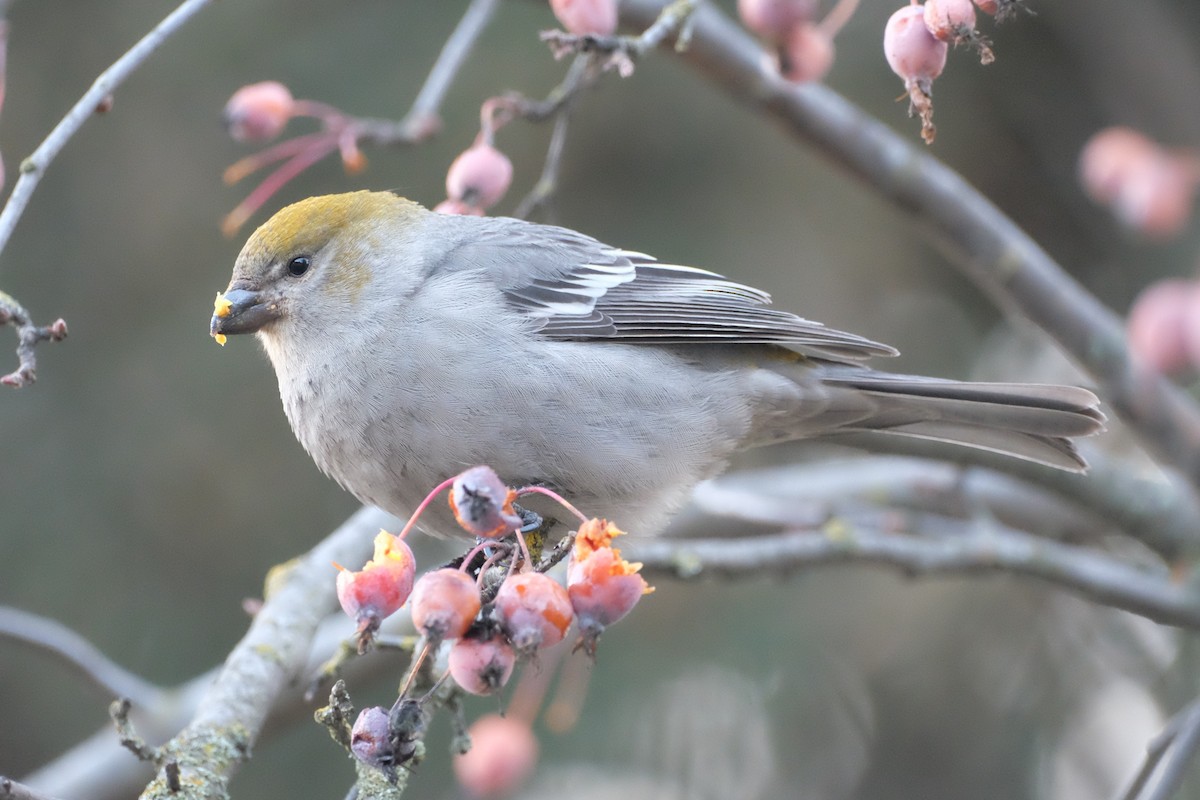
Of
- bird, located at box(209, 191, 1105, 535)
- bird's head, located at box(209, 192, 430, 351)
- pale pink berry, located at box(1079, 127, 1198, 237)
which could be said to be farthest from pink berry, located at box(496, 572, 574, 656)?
pale pink berry, located at box(1079, 127, 1198, 237)

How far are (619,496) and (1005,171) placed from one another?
4141 mm

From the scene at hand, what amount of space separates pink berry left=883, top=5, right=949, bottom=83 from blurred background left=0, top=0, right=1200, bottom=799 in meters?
2.96

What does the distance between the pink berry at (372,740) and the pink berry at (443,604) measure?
0.17 m

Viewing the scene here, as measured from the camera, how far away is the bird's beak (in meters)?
3.35

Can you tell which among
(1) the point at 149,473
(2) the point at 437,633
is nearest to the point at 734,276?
(1) the point at 149,473

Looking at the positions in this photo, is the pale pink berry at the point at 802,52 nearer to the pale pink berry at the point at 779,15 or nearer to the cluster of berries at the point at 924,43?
the pale pink berry at the point at 779,15

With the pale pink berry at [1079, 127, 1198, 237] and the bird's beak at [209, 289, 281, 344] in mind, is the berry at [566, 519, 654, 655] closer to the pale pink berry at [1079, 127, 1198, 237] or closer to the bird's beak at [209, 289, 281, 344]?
the bird's beak at [209, 289, 281, 344]

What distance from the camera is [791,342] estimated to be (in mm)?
3551

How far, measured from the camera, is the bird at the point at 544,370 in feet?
10.2

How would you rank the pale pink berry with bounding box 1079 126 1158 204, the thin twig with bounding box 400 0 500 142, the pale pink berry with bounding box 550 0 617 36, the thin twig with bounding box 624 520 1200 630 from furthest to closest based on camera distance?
1. the pale pink berry with bounding box 1079 126 1158 204
2. the thin twig with bounding box 624 520 1200 630
3. the thin twig with bounding box 400 0 500 142
4. the pale pink berry with bounding box 550 0 617 36

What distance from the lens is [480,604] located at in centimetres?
207

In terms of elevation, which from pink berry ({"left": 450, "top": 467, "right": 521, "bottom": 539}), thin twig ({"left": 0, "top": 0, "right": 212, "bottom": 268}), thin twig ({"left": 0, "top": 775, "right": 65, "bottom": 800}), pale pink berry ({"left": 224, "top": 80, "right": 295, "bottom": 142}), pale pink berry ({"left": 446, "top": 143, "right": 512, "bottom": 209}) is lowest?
thin twig ({"left": 0, "top": 775, "right": 65, "bottom": 800})

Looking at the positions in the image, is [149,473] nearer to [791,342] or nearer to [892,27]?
[791,342]

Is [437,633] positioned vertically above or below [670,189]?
below
